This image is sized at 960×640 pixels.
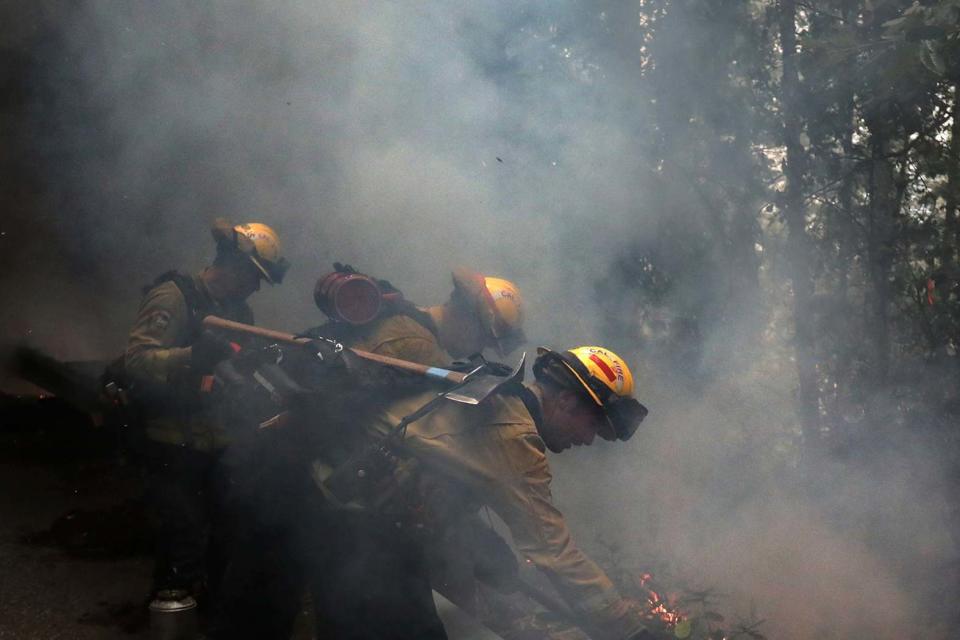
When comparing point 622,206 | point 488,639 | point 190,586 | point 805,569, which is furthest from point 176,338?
point 805,569

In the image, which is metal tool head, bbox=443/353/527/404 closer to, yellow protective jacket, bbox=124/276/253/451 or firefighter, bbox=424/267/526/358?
firefighter, bbox=424/267/526/358

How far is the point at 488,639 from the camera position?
11.4 feet

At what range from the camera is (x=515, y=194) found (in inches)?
220

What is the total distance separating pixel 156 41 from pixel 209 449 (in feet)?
11.9

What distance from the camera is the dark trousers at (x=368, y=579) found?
2869 mm

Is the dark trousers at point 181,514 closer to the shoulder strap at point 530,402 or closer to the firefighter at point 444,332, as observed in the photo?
the firefighter at point 444,332

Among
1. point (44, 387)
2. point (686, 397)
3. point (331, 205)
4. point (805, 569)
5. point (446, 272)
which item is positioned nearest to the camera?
point (805, 569)

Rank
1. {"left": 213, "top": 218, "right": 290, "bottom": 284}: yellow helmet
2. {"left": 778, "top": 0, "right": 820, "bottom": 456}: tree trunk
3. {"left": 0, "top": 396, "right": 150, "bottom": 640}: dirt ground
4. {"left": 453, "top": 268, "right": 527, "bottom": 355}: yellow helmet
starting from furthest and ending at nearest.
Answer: {"left": 778, "top": 0, "right": 820, "bottom": 456}: tree trunk, {"left": 213, "top": 218, "right": 290, "bottom": 284}: yellow helmet, {"left": 0, "top": 396, "right": 150, "bottom": 640}: dirt ground, {"left": 453, "top": 268, "right": 527, "bottom": 355}: yellow helmet

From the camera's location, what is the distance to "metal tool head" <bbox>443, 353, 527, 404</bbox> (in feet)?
8.79

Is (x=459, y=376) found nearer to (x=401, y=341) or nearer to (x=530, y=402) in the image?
(x=530, y=402)

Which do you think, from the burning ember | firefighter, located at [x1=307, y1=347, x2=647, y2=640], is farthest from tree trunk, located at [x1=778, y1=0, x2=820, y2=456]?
firefighter, located at [x1=307, y1=347, x2=647, y2=640]

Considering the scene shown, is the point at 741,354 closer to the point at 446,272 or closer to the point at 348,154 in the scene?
the point at 446,272

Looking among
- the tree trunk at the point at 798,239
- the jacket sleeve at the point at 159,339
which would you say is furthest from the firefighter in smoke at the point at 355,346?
the tree trunk at the point at 798,239

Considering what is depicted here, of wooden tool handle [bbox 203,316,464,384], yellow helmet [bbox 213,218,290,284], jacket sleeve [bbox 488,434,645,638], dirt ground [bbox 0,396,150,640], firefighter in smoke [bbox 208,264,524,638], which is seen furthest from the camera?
yellow helmet [bbox 213,218,290,284]
